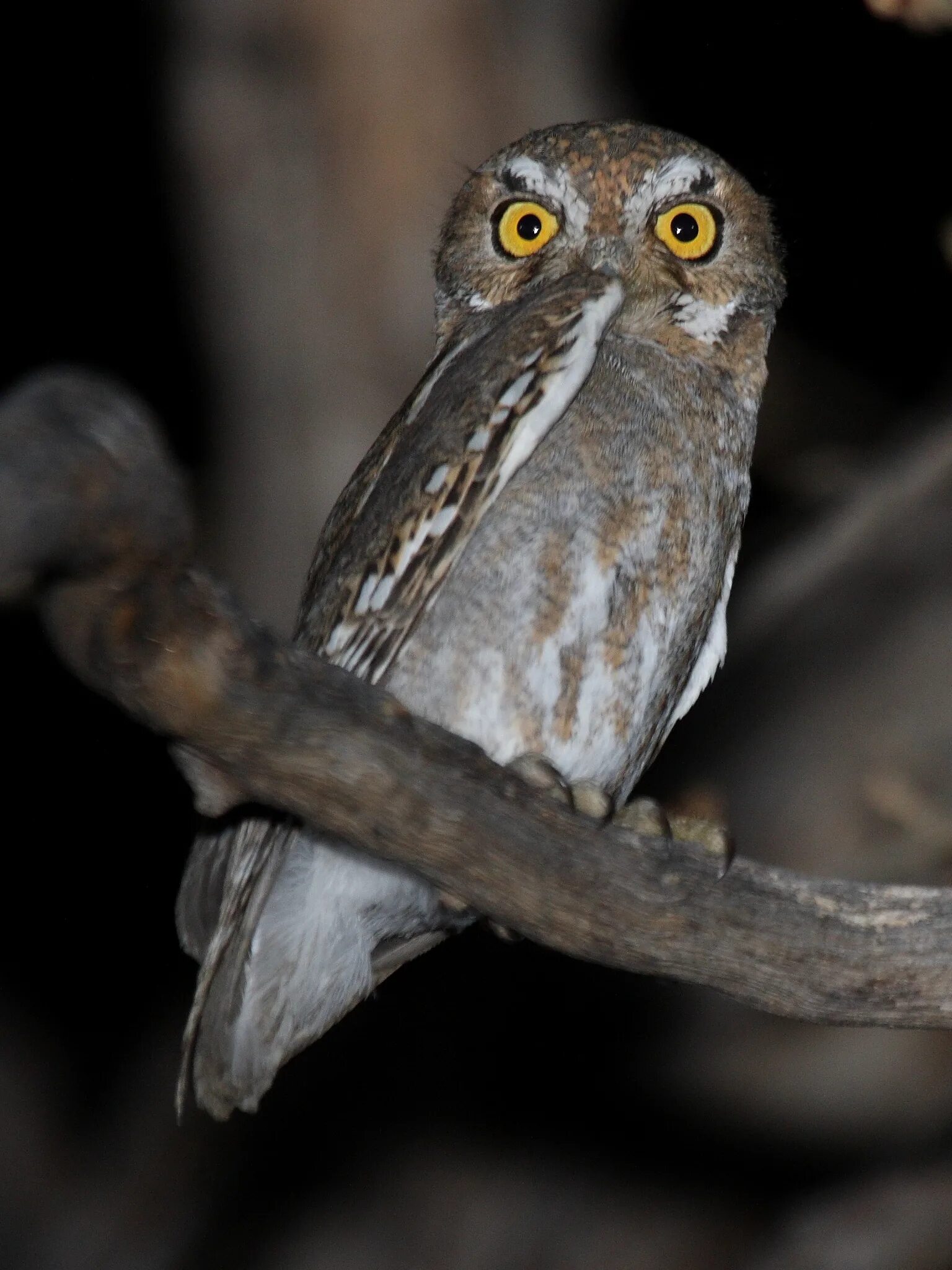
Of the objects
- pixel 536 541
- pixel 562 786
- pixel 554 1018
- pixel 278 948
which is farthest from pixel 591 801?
pixel 554 1018

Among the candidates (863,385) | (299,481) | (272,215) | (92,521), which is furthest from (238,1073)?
(863,385)

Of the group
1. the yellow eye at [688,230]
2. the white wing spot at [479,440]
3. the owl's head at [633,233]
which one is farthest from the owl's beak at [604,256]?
the white wing spot at [479,440]

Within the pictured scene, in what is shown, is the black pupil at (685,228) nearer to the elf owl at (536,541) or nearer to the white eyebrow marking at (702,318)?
the elf owl at (536,541)

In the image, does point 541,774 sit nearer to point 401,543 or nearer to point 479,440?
point 401,543

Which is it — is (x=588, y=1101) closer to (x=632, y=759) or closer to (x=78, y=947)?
(x=78, y=947)

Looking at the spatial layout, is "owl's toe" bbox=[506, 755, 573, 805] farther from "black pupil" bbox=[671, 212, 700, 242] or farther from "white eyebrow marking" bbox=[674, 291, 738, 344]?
"black pupil" bbox=[671, 212, 700, 242]

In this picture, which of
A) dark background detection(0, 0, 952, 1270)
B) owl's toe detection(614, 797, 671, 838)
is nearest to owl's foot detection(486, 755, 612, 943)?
owl's toe detection(614, 797, 671, 838)
